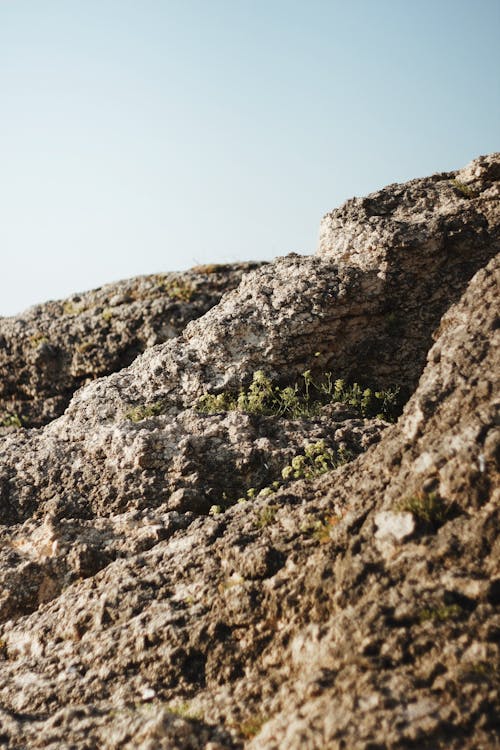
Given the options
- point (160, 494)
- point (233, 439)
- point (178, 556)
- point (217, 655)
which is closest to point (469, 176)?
point (233, 439)

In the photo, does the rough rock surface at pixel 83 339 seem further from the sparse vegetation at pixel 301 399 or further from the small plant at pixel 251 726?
the small plant at pixel 251 726

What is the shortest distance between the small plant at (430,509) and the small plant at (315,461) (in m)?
2.70

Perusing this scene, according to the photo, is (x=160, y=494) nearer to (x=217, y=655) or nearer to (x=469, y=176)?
(x=217, y=655)

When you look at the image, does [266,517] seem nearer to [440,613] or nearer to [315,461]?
[315,461]

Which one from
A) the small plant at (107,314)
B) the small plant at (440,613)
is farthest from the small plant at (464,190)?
the small plant at (107,314)

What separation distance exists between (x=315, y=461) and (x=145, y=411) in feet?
10.1

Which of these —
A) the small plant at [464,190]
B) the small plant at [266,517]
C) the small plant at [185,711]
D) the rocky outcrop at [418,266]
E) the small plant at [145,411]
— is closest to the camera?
the small plant at [185,711]

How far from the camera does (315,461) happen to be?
9.05m

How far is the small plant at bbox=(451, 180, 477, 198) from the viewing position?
38.5ft

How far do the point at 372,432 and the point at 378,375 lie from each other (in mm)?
1851

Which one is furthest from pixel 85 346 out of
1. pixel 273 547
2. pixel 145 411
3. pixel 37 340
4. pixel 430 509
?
pixel 430 509

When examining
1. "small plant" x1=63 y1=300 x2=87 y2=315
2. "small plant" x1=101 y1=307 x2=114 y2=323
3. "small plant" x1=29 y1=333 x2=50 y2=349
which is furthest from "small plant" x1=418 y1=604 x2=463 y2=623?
"small plant" x1=63 y1=300 x2=87 y2=315

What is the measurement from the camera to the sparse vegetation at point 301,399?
409 inches

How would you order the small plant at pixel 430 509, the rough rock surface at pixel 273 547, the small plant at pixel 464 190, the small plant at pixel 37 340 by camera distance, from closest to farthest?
the rough rock surface at pixel 273 547, the small plant at pixel 430 509, the small plant at pixel 464 190, the small plant at pixel 37 340
